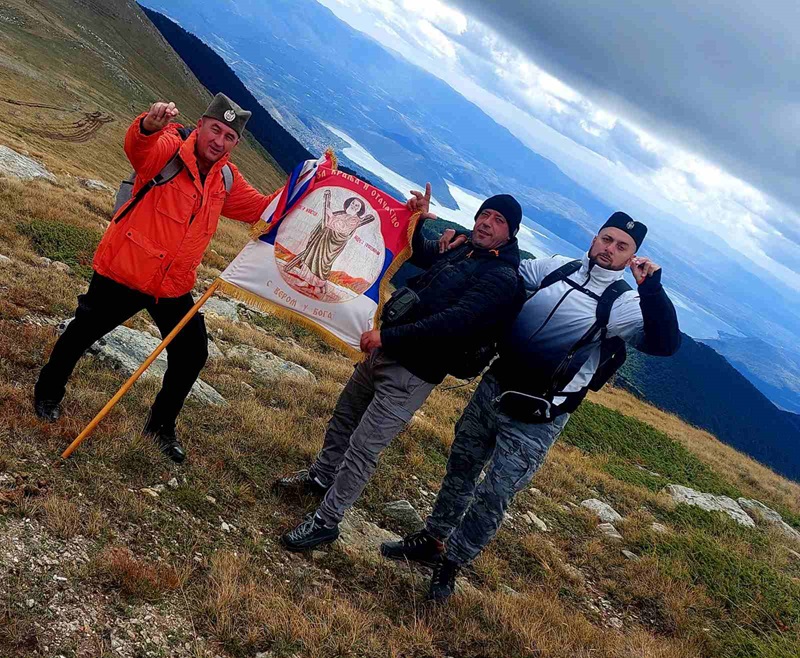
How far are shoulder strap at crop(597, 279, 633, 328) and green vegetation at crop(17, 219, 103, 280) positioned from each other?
986cm

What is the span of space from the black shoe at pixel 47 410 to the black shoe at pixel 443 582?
386 centimetres

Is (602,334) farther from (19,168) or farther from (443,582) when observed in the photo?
(19,168)

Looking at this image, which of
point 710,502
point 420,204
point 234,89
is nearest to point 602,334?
point 420,204

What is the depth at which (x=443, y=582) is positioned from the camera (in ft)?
16.4

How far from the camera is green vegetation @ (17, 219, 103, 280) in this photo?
1091cm

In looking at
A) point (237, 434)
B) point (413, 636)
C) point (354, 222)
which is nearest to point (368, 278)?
point (354, 222)

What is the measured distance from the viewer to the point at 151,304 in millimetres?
4895

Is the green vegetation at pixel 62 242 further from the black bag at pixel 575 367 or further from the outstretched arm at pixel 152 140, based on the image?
the black bag at pixel 575 367

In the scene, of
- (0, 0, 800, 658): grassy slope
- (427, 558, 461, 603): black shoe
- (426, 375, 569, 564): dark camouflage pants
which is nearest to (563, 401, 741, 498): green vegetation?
(0, 0, 800, 658): grassy slope

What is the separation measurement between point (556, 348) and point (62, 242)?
11.3 meters

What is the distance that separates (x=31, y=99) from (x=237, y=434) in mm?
58142

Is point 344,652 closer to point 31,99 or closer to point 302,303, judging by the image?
point 302,303

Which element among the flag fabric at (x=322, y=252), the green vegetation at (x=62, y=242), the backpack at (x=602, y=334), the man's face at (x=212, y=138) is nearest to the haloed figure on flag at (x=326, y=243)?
the flag fabric at (x=322, y=252)

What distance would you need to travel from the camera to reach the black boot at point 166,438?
17.6ft
